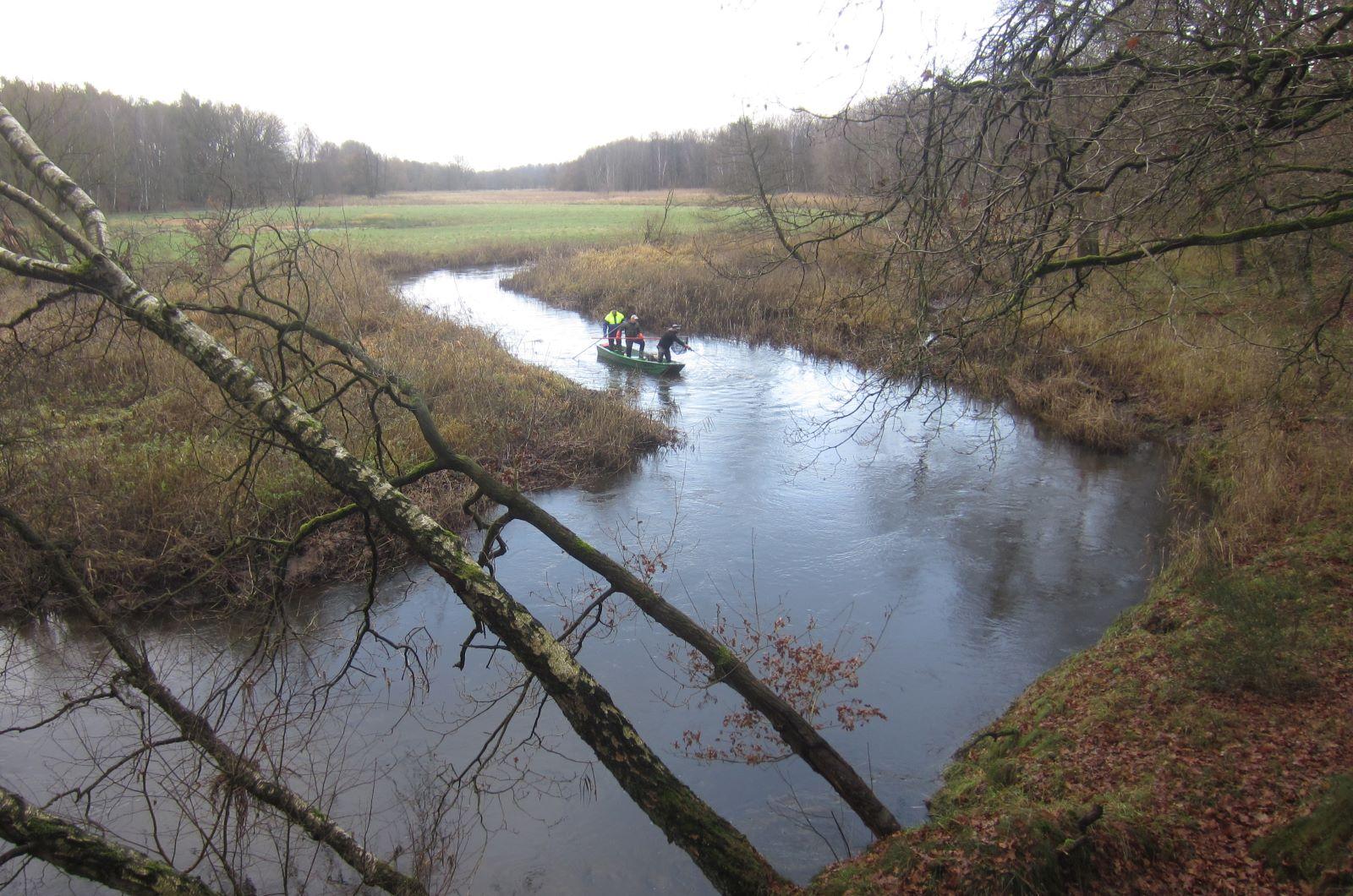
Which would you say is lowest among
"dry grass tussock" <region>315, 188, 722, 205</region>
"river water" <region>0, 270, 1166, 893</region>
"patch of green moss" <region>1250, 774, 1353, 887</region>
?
"river water" <region>0, 270, 1166, 893</region>

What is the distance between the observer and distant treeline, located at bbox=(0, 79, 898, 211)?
32.2ft

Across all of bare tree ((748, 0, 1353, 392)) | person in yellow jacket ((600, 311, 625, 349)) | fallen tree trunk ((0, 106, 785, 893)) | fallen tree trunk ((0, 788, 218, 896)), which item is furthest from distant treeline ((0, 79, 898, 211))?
fallen tree trunk ((0, 788, 218, 896))

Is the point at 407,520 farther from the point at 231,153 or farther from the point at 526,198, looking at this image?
the point at 526,198

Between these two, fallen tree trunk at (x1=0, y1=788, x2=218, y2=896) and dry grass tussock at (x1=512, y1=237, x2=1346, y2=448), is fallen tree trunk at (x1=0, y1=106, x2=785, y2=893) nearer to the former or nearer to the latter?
fallen tree trunk at (x1=0, y1=788, x2=218, y2=896)

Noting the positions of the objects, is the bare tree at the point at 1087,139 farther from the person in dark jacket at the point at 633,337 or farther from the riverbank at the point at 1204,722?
the person in dark jacket at the point at 633,337

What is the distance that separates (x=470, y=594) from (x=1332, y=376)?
11678 mm

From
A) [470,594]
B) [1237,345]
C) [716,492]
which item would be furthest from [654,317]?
[470,594]

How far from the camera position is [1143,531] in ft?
33.5

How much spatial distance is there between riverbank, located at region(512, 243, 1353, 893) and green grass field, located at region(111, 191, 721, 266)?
16.9 m

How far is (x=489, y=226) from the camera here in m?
43.8

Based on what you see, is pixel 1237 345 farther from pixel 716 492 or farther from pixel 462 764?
pixel 462 764

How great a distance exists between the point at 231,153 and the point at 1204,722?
15029 mm

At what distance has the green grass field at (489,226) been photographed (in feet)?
105

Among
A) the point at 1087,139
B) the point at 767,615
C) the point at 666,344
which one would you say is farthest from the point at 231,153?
the point at 1087,139
